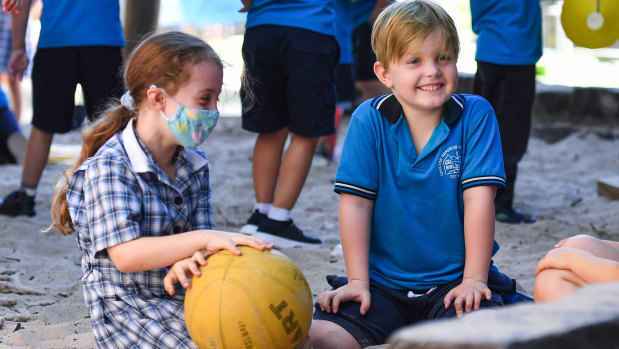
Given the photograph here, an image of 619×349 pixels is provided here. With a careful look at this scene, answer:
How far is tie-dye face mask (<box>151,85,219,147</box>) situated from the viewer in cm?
259

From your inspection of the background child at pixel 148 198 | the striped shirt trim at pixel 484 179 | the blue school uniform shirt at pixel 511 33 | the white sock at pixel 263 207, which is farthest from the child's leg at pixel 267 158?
the striped shirt trim at pixel 484 179

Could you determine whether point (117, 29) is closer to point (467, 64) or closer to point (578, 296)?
point (578, 296)

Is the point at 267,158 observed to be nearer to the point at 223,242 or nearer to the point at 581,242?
the point at 223,242

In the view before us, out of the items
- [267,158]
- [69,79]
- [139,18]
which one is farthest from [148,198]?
[139,18]

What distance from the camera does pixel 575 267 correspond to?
2.37 meters

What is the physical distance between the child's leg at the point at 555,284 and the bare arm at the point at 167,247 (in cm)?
88

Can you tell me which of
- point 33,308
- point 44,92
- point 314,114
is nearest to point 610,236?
point 314,114

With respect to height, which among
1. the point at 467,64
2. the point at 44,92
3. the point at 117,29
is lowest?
the point at 467,64

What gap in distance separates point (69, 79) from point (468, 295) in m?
2.93

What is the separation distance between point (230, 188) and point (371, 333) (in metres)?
3.09

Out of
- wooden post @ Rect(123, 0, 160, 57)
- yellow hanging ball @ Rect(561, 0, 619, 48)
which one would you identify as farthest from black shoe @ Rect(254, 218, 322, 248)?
wooden post @ Rect(123, 0, 160, 57)

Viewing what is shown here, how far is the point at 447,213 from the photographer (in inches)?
103

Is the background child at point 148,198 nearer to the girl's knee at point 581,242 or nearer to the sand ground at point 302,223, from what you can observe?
the sand ground at point 302,223

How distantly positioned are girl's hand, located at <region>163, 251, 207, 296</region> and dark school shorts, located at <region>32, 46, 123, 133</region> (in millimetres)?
2236
